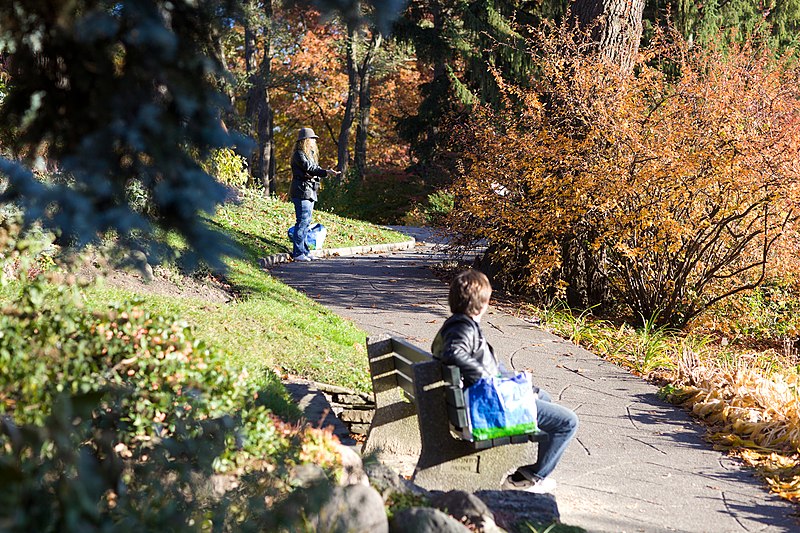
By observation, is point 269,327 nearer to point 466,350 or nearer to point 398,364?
point 398,364

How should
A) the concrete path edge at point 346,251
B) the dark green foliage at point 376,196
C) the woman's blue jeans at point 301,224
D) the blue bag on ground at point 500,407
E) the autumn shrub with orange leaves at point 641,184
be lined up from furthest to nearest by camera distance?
the dark green foliage at point 376,196 < the woman's blue jeans at point 301,224 < the concrete path edge at point 346,251 < the autumn shrub with orange leaves at point 641,184 < the blue bag on ground at point 500,407

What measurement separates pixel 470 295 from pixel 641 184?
5712 millimetres

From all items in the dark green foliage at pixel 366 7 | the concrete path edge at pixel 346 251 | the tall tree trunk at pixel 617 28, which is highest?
the tall tree trunk at pixel 617 28

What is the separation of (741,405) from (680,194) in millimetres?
3564

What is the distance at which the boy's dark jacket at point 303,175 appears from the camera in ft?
45.7

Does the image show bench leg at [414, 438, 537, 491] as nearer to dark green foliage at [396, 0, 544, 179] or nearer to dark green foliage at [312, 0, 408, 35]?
dark green foliage at [312, 0, 408, 35]

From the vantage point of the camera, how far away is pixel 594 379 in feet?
26.7

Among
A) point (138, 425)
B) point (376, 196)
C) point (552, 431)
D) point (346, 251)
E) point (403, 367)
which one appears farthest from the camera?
point (376, 196)

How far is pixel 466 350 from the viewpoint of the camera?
4.70 metres

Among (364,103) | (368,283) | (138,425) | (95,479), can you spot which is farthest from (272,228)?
(364,103)

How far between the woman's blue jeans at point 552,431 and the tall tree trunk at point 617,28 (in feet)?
25.1

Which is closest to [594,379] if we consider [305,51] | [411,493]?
[411,493]

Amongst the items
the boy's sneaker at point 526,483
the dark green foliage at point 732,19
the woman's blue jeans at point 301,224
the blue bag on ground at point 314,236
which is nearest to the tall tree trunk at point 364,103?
the dark green foliage at point 732,19

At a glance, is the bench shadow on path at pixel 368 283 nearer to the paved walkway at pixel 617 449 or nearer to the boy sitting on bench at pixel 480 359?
the paved walkway at pixel 617 449
